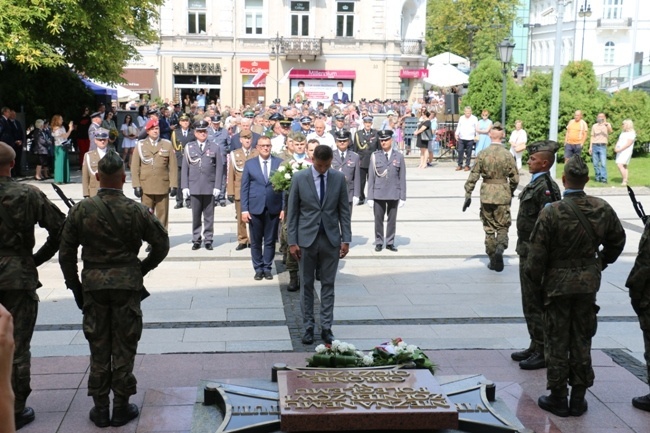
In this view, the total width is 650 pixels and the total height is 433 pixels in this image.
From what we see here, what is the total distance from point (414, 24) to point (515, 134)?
113 feet

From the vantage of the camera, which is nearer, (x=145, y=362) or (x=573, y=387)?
(x=573, y=387)

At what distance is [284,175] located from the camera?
11.0 metres

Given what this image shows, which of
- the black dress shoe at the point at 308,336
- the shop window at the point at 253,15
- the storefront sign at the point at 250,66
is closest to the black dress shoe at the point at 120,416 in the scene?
the black dress shoe at the point at 308,336

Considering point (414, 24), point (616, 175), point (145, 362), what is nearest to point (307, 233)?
point (145, 362)

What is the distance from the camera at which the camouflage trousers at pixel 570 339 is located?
6.62 meters

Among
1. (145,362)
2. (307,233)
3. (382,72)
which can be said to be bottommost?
(145,362)

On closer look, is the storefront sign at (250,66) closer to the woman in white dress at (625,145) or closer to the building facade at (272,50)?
the building facade at (272,50)

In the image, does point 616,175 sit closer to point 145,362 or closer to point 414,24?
point 145,362

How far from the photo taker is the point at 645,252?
271 inches

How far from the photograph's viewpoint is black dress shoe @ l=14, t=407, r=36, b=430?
20.8 ft

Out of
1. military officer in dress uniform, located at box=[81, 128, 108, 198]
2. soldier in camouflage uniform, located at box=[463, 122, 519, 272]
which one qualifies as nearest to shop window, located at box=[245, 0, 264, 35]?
military officer in dress uniform, located at box=[81, 128, 108, 198]

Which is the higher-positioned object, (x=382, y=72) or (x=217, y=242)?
(x=382, y=72)

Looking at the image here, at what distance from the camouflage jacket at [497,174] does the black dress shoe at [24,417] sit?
714 centimetres

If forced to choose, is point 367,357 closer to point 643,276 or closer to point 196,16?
point 643,276
